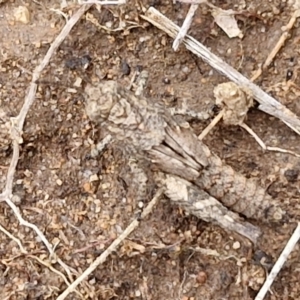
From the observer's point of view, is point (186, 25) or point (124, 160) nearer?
point (186, 25)

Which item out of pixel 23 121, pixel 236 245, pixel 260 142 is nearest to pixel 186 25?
pixel 260 142

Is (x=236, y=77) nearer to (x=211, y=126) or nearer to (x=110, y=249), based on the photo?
(x=211, y=126)

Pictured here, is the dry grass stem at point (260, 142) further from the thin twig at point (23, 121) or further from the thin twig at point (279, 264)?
the thin twig at point (23, 121)

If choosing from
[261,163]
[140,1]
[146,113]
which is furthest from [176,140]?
[140,1]

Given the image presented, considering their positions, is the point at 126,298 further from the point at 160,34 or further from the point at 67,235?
the point at 160,34

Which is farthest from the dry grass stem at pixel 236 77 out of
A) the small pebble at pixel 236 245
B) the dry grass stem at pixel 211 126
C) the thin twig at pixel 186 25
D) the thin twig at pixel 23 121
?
the small pebble at pixel 236 245

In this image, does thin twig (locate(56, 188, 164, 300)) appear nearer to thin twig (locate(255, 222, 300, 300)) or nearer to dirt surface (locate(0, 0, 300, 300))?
dirt surface (locate(0, 0, 300, 300))
